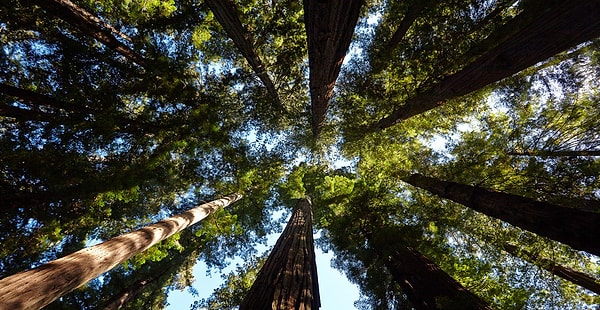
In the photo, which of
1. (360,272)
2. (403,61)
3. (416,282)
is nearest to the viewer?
→ (416,282)

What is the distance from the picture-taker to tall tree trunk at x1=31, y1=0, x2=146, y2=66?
23.3 feet

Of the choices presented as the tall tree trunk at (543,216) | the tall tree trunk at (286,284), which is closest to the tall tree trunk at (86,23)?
the tall tree trunk at (286,284)

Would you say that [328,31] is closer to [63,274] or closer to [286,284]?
[286,284]

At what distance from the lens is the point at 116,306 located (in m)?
10.0

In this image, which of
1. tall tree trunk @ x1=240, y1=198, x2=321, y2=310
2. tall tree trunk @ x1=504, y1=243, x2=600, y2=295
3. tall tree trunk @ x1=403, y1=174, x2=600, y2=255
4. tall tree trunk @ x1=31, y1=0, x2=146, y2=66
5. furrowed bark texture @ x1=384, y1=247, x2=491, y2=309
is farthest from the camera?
tall tree trunk @ x1=31, y1=0, x2=146, y2=66

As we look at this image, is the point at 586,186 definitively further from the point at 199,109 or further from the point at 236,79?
the point at 236,79

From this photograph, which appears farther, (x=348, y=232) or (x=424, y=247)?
(x=348, y=232)

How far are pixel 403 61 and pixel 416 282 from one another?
628 centimetres

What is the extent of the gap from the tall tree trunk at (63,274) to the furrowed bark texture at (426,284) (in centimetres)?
498

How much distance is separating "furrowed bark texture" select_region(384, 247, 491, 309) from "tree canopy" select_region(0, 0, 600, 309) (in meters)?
0.05

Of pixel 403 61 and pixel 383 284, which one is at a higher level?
pixel 403 61

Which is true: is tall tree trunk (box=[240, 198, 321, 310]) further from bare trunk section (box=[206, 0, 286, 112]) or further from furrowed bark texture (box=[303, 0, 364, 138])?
bare trunk section (box=[206, 0, 286, 112])

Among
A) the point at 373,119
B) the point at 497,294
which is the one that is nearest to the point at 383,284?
the point at 497,294

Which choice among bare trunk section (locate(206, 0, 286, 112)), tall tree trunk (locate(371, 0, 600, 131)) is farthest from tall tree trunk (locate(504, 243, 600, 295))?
bare trunk section (locate(206, 0, 286, 112))
